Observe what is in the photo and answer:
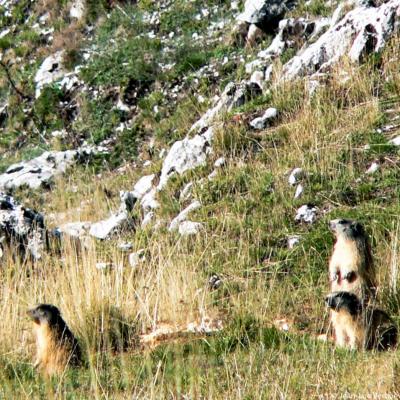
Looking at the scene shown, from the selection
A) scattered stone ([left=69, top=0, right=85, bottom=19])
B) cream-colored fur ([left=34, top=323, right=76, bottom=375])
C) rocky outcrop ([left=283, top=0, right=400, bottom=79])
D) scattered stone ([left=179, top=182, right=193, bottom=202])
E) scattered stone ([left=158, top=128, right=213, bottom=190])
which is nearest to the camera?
cream-colored fur ([left=34, top=323, right=76, bottom=375])

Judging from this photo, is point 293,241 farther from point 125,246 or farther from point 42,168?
point 42,168

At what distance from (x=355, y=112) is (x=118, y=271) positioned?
14.7ft

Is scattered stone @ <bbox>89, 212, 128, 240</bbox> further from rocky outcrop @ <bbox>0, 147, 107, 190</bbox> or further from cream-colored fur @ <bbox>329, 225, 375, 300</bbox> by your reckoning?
cream-colored fur @ <bbox>329, 225, 375, 300</bbox>

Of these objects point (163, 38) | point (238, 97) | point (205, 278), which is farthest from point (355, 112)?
point (163, 38)

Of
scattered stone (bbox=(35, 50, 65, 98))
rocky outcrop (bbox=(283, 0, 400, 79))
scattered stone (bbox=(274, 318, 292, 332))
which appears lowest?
scattered stone (bbox=(274, 318, 292, 332))

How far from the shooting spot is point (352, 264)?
679 centimetres

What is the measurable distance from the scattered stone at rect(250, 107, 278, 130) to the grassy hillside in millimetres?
106

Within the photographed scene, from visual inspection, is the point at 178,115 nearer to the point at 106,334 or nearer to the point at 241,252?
the point at 241,252

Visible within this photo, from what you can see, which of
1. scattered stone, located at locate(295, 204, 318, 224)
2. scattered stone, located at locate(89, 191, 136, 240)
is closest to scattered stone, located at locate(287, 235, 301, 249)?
scattered stone, located at locate(295, 204, 318, 224)

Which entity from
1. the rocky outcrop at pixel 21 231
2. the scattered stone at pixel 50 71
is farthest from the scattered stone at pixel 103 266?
the scattered stone at pixel 50 71

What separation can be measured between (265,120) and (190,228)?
8.63 feet

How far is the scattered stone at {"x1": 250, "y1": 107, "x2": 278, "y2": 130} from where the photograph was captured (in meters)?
11.8

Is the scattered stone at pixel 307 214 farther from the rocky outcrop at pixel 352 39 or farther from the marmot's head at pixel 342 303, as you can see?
the rocky outcrop at pixel 352 39

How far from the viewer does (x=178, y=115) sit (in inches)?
599
